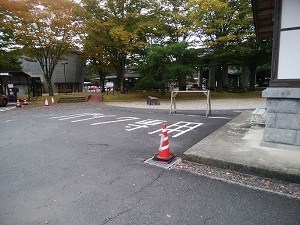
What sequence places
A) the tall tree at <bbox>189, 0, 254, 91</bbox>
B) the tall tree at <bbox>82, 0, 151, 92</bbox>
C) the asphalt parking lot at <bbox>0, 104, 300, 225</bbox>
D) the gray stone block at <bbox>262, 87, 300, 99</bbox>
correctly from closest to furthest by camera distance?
the asphalt parking lot at <bbox>0, 104, 300, 225</bbox>, the gray stone block at <bbox>262, 87, 300, 99</bbox>, the tall tree at <bbox>189, 0, 254, 91</bbox>, the tall tree at <bbox>82, 0, 151, 92</bbox>

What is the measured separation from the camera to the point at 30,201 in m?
2.82

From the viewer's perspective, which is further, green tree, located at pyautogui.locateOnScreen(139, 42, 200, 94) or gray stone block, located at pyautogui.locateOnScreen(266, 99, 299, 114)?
green tree, located at pyautogui.locateOnScreen(139, 42, 200, 94)

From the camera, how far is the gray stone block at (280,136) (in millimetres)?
4375

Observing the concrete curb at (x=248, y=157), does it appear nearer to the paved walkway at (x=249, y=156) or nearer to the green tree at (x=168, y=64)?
the paved walkway at (x=249, y=156)

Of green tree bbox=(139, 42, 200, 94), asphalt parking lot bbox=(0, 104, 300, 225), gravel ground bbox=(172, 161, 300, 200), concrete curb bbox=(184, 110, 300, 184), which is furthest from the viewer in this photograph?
green tree bbox=(139, 42, 200, 94)

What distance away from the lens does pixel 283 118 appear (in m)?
4.43

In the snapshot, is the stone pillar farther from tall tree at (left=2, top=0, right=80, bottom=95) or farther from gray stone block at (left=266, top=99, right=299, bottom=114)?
tall tree at (left=2, top=0, right=80, bottom=95)

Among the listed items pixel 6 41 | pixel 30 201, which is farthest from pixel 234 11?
pixel 6 41

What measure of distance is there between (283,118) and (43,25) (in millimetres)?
22138

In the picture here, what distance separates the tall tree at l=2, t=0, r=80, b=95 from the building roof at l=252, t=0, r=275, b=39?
736 inches

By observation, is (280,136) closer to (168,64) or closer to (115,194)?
(115,194)

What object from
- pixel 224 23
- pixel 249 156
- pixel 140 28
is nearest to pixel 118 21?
pixel 140 28

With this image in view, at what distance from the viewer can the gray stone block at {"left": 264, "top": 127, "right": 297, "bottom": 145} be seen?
4375 mm

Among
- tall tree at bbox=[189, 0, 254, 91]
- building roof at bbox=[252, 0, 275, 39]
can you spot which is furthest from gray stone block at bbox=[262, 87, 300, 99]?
tall tree at bbox=[189, 0, 254, 91]
